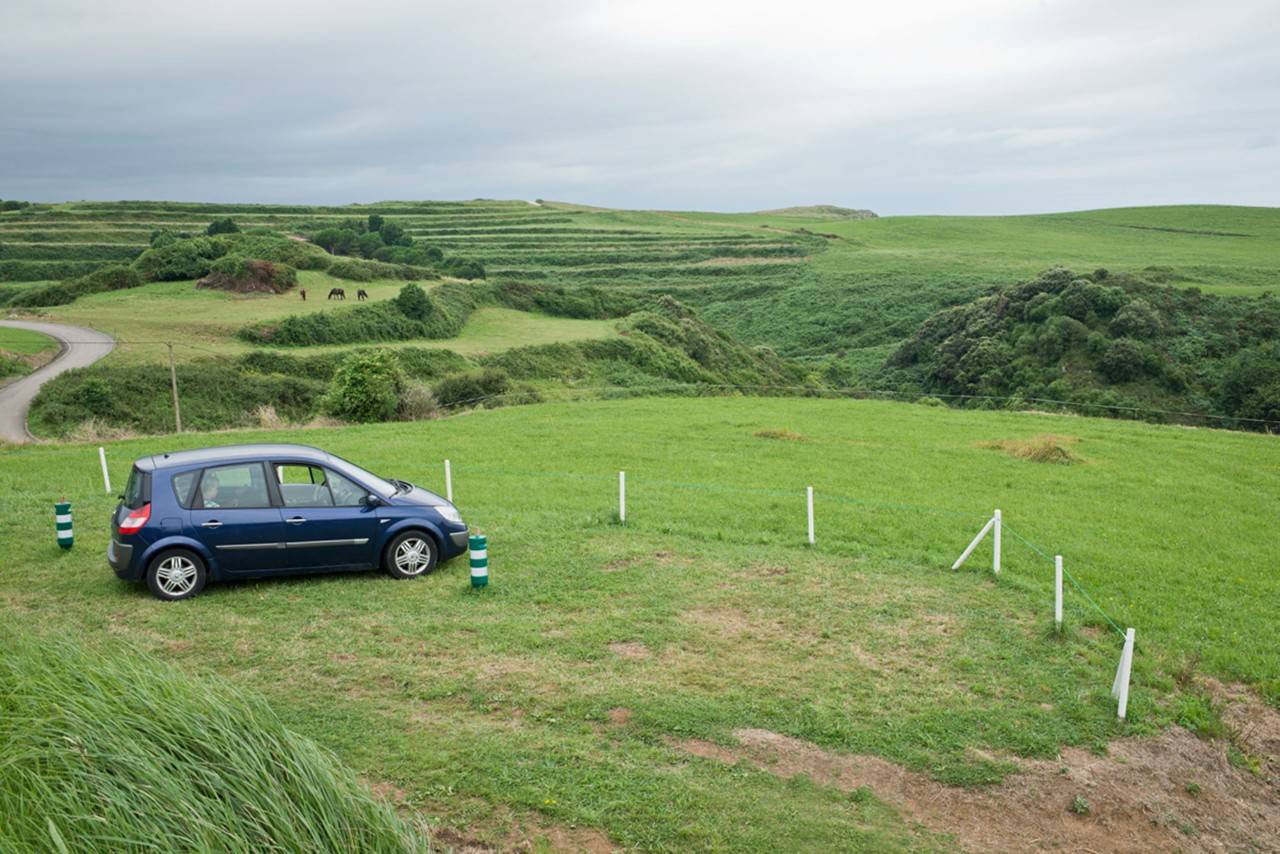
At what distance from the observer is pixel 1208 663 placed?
1031cm

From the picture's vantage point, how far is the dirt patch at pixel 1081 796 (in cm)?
677

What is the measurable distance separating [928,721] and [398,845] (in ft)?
16.4

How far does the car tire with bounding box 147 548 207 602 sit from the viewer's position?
36.5 ft

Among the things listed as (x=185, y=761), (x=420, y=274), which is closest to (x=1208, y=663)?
(x=185, y=761)

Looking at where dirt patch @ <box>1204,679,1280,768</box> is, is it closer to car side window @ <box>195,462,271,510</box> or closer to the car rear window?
car side window @ <box>195,462,271,510</box>

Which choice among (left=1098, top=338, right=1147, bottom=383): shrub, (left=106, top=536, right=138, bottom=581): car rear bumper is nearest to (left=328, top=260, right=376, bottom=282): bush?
(left=1098, top=338, right=1147, bottom=383): shrub

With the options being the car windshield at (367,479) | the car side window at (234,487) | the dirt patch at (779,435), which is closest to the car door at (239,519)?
the car side window at (234,487)

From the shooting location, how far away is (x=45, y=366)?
1610 inches

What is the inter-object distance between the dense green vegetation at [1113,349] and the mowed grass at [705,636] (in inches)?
1134

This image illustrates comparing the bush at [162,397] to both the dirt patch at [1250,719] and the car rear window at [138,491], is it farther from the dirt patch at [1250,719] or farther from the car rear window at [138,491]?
the dirt patch at [1250,719]

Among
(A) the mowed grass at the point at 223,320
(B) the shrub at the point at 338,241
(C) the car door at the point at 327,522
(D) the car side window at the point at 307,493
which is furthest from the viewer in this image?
(B) the shrub at the point at 338,241

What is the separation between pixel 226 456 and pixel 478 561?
11.6 ft

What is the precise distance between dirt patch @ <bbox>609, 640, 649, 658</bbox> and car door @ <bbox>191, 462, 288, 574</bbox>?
4.73 meters

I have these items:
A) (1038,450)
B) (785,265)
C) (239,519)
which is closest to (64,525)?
(239,519)
